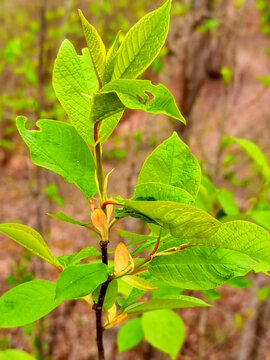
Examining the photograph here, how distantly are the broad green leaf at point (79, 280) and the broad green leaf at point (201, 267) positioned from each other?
72mm

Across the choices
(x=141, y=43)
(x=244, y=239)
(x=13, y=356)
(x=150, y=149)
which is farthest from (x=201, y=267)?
(x=150, y=149)

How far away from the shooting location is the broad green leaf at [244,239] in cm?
51

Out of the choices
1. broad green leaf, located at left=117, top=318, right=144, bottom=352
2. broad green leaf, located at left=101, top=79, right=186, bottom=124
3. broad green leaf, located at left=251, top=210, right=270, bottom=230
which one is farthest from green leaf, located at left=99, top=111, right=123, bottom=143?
broad green leaf, located at left=117, top=318, right=144, bottom=352

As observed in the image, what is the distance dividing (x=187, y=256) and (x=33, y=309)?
0.74ft

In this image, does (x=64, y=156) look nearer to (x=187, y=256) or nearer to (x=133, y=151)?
(x=187, y=256)

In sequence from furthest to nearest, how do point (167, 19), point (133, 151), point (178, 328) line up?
point (133, 151) < point (178, 328) < point (167, 19)

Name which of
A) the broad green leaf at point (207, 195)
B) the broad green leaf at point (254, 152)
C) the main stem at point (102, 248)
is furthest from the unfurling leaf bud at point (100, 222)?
the broad green leaf at point (254, 152)

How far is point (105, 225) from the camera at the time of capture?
23.2 inches

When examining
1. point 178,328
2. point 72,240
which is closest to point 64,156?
point 178,328

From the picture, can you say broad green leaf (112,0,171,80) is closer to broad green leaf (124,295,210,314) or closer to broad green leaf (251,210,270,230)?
broad green leaf (124,295,210,314)

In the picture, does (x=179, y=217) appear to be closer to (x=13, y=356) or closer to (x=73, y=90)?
(x=73, y=90)

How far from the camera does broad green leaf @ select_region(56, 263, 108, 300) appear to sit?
52 centimetres

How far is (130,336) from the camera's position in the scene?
130cm

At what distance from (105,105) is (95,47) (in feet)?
0.22
